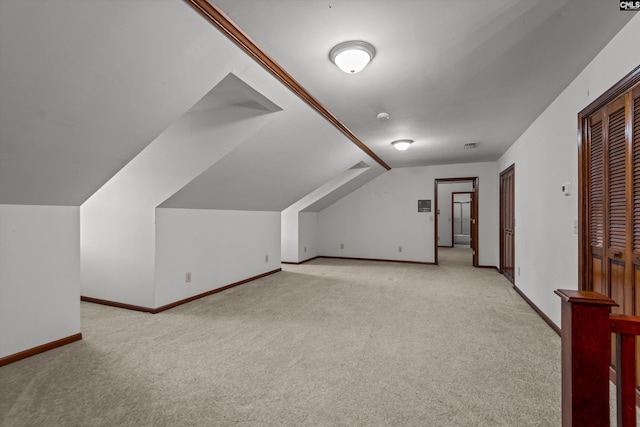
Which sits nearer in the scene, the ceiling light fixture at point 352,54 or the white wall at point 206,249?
the ceiling light fixture at point 352,54

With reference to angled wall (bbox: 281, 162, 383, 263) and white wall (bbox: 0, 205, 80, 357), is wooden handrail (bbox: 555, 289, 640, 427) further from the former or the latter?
angled wall (bbox: 281, 162, 383, 263)

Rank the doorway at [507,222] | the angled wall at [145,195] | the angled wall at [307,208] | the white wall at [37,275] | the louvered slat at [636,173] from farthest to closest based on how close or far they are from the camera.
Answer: the angled wall at [307,208] → the doorway at [507,222] → the angled wall at [145,195] → the white wall at [37,275] → the louvered slat at [636,173]

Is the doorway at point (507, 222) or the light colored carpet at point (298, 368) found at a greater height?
the doorway at point (507, 222)

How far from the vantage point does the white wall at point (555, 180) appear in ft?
6.39

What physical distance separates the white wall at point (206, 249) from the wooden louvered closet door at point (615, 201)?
385 cm

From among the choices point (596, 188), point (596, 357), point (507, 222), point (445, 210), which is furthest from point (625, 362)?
point (445, 210)

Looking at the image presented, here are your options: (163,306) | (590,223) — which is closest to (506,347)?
(590,223)

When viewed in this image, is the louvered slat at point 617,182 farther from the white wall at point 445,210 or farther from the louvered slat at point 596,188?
the white wall at point 445,210

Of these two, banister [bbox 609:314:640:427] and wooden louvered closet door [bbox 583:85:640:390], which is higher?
wooden louvered closet door [bbox 583:85:640:390]

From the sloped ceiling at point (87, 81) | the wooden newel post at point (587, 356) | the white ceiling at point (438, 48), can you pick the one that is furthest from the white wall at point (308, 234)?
the wooden newel post at point (587, 356)

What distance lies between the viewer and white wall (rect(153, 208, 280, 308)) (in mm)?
3369

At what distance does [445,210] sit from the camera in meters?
10.1

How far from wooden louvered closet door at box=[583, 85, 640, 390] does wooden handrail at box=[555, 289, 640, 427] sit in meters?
1.04

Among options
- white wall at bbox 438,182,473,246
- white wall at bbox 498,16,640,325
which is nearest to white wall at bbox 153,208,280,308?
white wall at bbox 498,16,640,325
